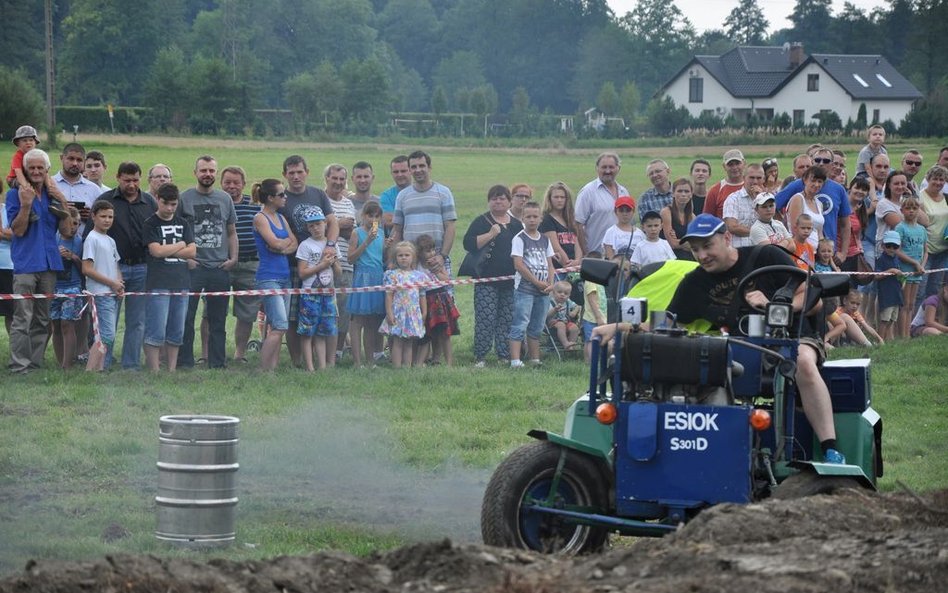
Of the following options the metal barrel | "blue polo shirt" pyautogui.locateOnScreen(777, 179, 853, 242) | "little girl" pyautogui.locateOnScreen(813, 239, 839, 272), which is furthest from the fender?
"blue polo shirt" pyautogui.locateOnScreen(777, 179, 853, 242)

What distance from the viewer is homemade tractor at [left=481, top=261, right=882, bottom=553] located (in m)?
7.60

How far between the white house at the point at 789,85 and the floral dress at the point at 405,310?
107 ft

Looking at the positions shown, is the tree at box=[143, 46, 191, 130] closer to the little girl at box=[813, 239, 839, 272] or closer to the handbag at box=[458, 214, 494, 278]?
the handbag at box=[458, 214, 494, 278]

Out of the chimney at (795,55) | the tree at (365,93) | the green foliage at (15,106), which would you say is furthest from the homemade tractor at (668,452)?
the chimney at (795,55)

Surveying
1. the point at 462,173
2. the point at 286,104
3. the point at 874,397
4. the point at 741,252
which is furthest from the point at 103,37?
the point at 741,252

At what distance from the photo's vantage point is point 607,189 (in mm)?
16375

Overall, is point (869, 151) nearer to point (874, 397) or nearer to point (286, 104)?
point (874, 397)

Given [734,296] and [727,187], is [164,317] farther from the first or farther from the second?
[734,296]

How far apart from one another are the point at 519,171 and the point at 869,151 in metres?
27.8

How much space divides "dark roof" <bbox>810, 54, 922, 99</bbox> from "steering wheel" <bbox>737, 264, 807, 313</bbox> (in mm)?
42585

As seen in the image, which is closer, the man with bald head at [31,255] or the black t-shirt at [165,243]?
the man with bald head at [31,255]

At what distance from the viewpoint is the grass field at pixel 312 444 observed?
28.5ft

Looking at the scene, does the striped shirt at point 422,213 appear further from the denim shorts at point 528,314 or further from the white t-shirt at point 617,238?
the white t-shirt at point 617,238

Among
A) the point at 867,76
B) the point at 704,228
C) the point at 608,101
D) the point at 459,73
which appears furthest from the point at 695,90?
the point at 704,228
